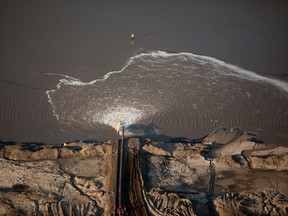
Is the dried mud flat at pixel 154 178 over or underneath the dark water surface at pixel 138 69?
underneath

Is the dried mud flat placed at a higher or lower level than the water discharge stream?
lower

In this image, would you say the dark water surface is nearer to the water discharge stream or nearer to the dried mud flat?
the water discharge stream

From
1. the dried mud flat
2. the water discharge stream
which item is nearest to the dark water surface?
the water discharge stream

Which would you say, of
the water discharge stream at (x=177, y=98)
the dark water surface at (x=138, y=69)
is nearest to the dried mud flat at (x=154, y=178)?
the dark water surface at (x=138, y=69)

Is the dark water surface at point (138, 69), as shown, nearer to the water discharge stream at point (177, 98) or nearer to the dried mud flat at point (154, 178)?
the water discharge stream at point (177, 98)

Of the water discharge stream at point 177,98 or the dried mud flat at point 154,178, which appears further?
the water discharge stream at point 177,98

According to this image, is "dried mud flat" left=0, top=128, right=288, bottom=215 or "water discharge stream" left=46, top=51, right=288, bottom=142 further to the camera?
"water discharge stream" left=46, top=51, right=288, bottom=142
